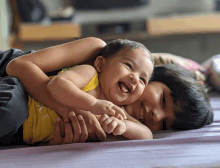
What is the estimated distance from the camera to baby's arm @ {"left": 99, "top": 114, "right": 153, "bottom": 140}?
767 millimetres

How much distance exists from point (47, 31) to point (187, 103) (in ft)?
9.98

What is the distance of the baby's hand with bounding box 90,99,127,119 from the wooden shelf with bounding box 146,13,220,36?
3167mm

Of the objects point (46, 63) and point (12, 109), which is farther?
point (46, 63)

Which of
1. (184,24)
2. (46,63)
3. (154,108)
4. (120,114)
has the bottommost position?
(184,24)

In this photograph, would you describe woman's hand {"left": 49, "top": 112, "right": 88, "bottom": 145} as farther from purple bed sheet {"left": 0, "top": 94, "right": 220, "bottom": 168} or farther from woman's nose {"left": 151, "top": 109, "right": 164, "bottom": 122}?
woman's nose {"left": 151, "top": 109, "right": 164, "bottom": 122}

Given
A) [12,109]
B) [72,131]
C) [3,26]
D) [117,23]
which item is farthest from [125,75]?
[117,23]

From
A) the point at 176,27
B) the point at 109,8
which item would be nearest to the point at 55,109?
the point at 176,27

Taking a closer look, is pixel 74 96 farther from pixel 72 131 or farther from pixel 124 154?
pixel 124 154

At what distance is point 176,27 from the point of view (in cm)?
378

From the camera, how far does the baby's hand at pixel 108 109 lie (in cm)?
76

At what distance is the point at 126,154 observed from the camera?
0.74 metres

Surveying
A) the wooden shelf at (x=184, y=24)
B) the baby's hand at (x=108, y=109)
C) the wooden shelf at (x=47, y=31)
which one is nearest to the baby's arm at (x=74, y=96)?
the baby's hand at (x=108, y=109)

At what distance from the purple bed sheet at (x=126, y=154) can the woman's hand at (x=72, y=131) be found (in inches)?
2.1

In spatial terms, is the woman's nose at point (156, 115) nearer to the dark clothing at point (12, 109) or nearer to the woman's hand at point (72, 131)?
the woman's hand at point (72, 131)
